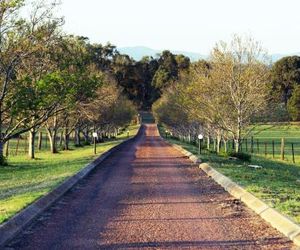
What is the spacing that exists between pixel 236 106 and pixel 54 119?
1816cm

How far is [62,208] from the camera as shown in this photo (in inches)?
482

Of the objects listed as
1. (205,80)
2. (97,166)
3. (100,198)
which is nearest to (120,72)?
(205,80)

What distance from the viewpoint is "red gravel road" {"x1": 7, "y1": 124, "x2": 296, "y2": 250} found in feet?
28.6

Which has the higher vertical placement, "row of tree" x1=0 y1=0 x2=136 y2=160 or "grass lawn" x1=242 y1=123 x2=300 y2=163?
"row of tree" x1=0 y1=0 x2=136 y2=160

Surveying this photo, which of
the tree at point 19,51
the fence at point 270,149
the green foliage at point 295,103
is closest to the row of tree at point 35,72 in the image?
the tree at point 19,51

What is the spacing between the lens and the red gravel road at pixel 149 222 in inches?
344

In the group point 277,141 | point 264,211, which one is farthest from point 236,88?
point 277,141

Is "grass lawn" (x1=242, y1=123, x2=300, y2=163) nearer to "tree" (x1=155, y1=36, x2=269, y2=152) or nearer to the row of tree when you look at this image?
"tree" (x1=155, y1=36, x2=269, y2=152)

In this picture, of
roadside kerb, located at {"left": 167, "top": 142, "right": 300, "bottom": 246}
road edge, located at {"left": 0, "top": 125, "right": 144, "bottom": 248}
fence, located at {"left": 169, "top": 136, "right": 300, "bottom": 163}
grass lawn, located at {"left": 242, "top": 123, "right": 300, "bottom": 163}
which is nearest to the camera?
roadside kerb, located at {"left": 167, "top": 142, "right": 300, "bottom": 246}

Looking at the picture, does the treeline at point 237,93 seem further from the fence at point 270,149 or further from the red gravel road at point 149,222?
the red gravel road at point 149,222

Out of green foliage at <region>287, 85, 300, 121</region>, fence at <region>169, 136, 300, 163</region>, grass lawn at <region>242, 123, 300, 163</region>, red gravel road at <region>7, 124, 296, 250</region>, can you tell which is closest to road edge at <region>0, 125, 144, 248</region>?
red gravel road at <region>7, 124, 296, 250</region>

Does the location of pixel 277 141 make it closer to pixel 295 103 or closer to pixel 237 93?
pixel 295 103

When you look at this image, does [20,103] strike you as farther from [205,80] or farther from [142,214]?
[142,214]

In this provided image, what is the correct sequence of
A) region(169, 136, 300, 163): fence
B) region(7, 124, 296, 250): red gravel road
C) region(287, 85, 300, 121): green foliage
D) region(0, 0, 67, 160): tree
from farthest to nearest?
region(287, 85, 300, 121): green foliage → region(169, 136, 300, 163): fence → region(0, 0, 67, 160): tree → region(7, 124, 296, 250): red gravel road
